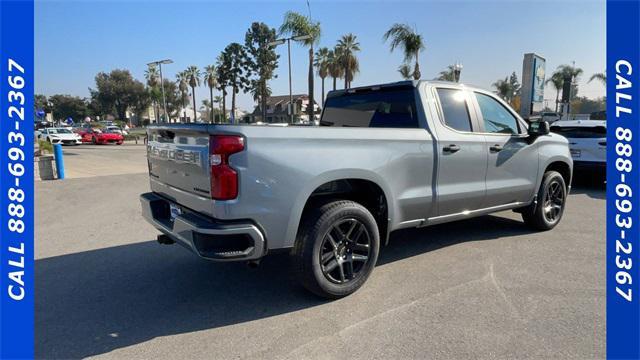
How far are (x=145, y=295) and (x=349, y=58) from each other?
36859 millimetres

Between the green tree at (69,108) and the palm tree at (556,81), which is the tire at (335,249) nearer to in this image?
the palm tree at (556,81)

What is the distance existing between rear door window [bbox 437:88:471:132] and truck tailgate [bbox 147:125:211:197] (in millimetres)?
2535

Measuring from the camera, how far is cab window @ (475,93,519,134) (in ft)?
15.0

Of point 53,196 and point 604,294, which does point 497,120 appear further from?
point 53,196

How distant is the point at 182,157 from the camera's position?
3164mm

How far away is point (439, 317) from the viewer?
3.11 meters

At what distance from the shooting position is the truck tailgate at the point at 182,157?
289 cm

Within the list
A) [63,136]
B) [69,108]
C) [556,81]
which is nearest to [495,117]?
[63,136]

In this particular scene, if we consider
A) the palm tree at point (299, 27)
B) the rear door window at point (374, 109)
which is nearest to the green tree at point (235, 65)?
the palm tree at point (299, 27)

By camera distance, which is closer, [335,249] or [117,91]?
[335,249]

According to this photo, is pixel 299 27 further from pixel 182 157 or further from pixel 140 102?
pixel 140 102

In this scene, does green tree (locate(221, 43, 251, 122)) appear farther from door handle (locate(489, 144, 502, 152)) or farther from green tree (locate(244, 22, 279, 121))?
door handle (locate(489, 144, 502, 152))

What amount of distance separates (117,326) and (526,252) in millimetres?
4261

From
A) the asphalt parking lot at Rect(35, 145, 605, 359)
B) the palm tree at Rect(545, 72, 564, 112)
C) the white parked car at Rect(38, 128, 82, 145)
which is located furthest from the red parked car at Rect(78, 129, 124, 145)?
the palm tree at Rect(545, 72, 564, 112)
